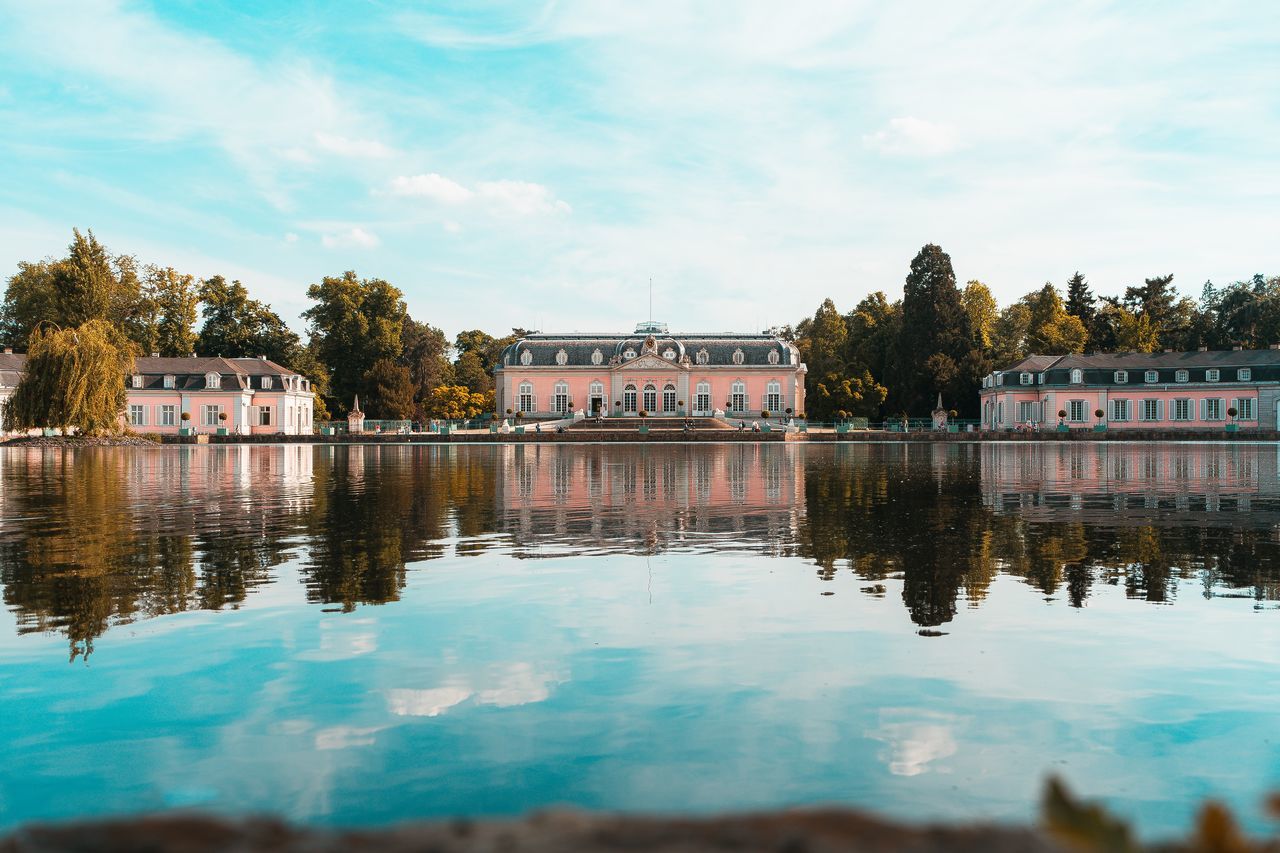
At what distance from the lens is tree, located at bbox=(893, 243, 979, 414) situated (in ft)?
246

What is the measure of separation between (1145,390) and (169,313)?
74851 mm

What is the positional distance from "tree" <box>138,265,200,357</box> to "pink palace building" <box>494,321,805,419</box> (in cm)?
2603

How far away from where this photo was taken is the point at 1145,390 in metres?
72.2

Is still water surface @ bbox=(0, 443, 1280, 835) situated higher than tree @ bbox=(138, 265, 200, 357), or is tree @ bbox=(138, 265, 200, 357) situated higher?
tree @ bbox=(138, 265, 200, 357)

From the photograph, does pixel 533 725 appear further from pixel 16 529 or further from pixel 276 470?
pixel 276 470

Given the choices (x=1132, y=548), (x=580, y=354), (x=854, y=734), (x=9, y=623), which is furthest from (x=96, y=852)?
(x=580, y=354)

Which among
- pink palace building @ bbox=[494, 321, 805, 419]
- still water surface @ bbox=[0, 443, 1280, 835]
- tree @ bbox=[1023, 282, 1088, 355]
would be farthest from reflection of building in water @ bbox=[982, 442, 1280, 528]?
pink palace building @ bbox=[494, 321, 805, 419]

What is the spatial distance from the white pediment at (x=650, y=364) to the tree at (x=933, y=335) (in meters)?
21.8

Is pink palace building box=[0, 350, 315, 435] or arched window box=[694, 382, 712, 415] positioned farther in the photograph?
arched window box=[694, 382, 712, 415]

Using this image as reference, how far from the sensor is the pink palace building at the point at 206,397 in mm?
74438

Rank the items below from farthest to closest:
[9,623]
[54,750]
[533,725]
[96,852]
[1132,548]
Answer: [1132,548] → [9,623] → [533,725] → [54,750] → [96,852]

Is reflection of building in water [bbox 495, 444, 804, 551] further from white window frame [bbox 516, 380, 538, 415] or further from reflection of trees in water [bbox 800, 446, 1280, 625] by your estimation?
white window frame [bbox 516, 380, 538, 415]

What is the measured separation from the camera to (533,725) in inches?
215

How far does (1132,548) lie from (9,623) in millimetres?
11813
